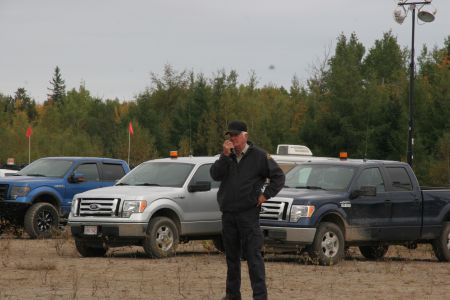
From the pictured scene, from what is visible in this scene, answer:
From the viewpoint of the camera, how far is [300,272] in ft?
50.9

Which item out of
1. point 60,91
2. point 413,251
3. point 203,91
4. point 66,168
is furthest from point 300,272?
point 60,91

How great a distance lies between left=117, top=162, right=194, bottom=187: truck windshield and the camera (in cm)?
1891

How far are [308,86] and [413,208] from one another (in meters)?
58.2

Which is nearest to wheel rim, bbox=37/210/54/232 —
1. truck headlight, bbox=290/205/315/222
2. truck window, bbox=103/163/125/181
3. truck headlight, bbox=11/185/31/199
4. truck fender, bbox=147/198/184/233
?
truck headlight, bbox=11/185/31/199

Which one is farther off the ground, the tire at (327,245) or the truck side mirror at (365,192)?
the truck side mirror at (365,192)

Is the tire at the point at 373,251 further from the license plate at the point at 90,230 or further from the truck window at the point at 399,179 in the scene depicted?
the license plate at the point at 90,230

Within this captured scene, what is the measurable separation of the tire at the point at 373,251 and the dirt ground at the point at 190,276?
0.81 ft

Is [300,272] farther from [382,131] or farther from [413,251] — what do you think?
[382,131]

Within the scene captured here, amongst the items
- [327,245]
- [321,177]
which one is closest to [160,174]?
[321,177]

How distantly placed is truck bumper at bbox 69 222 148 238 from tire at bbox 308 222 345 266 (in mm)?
2841

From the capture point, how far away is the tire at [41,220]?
22.6 meters

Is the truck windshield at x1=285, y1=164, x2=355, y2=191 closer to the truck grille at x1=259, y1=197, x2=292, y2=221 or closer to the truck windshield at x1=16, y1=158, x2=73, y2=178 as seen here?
the truck grille at x1=259, y1=197, x2=292, y2=221

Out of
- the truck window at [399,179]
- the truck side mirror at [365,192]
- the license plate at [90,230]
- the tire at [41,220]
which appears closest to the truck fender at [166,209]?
the license plate at [90,230]

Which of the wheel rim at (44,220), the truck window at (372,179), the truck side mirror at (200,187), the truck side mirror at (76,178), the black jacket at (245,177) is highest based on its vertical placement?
the truck side mirror at (76,178)
